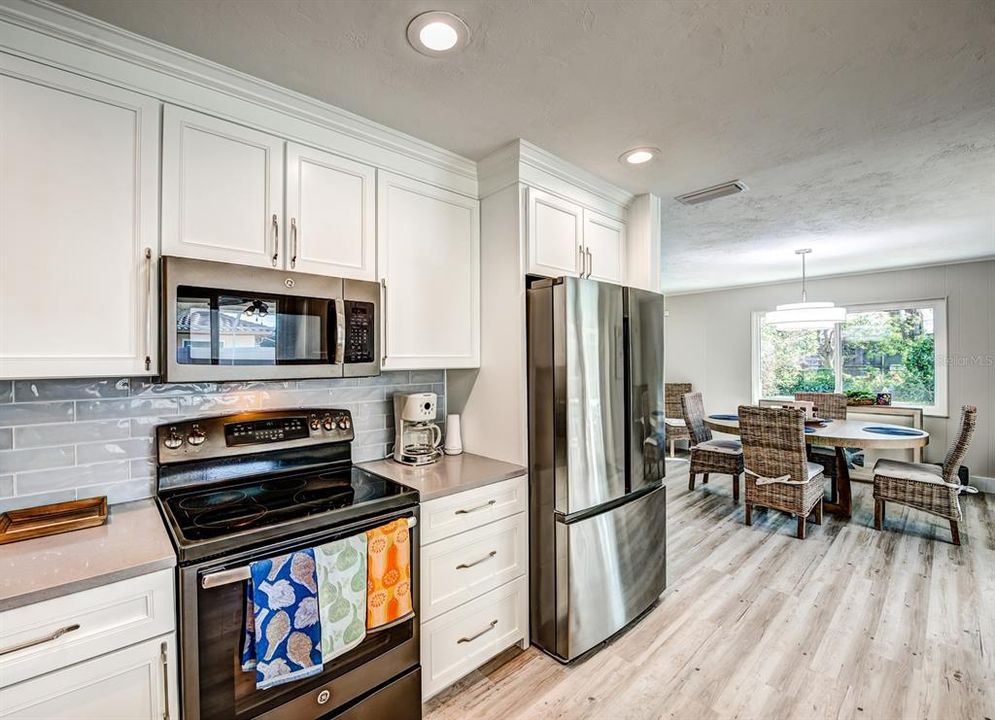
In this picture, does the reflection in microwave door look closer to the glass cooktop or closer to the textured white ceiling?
the glass cooktop

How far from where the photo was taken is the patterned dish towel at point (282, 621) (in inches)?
53.7

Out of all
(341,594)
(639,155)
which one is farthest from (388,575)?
(639,155)

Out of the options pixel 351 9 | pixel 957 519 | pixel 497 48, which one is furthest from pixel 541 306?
pixel 957 519

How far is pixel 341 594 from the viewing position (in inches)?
60.6

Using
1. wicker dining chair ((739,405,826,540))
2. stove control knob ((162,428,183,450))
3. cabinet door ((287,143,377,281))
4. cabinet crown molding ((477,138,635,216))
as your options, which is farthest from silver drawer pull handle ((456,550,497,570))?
wicker dining chair ((739,405,826,540))

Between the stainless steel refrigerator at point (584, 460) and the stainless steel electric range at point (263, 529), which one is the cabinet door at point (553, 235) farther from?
the stainless steel electric range at point (263, 529)

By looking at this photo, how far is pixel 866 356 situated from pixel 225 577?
22.6 feet

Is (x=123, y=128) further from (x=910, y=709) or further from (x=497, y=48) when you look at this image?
(x=910, y=709)

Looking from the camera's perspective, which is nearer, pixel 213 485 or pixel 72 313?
pixel 72 313

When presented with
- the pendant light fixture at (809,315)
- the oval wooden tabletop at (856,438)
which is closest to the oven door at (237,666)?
the oval wooden tabletop at (856,438)

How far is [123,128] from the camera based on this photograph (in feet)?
4.88

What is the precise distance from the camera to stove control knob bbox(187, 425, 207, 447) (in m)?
1.80

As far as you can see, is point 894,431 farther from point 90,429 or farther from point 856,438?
point 90,429

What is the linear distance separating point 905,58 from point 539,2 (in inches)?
51.1
